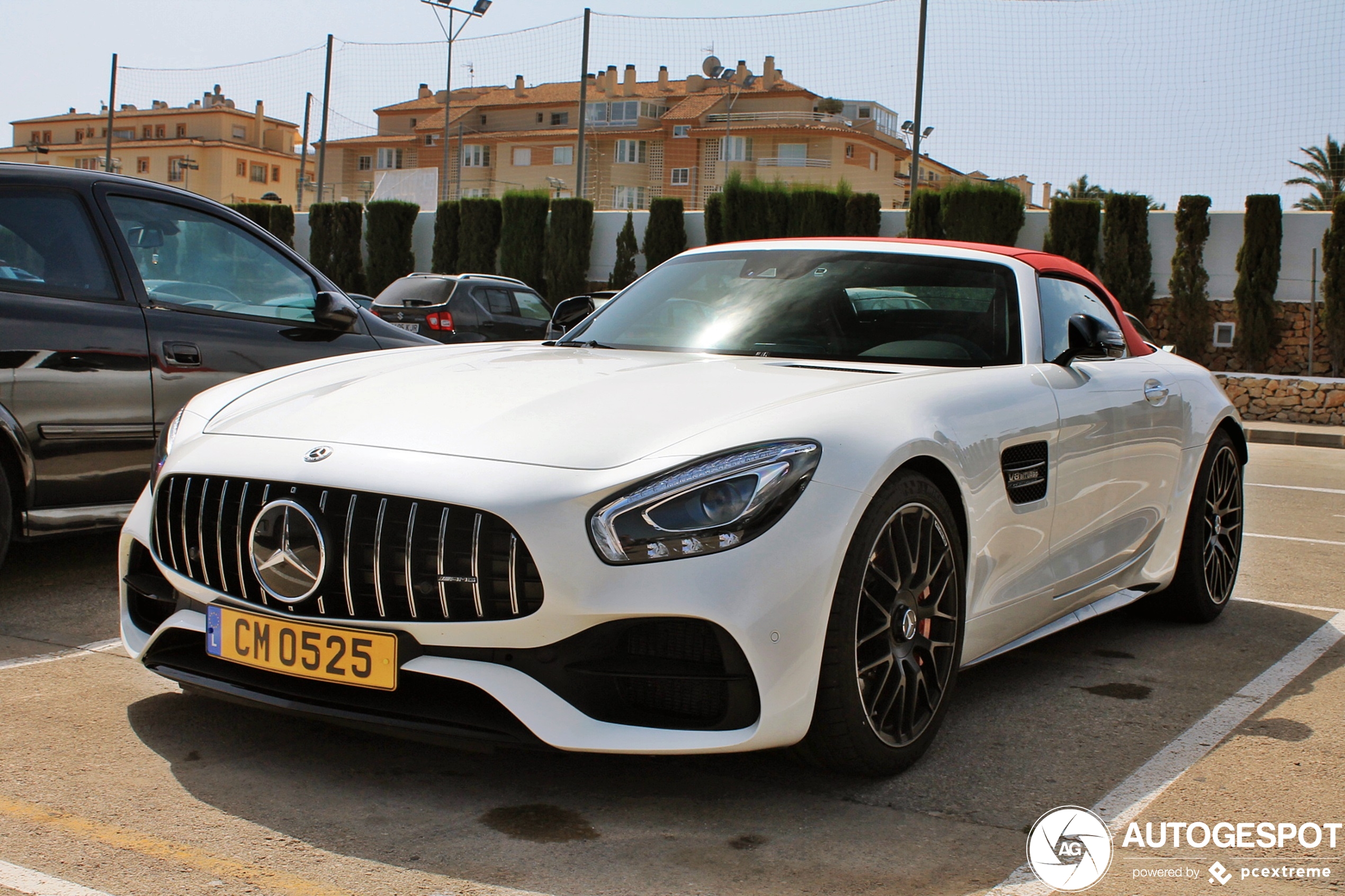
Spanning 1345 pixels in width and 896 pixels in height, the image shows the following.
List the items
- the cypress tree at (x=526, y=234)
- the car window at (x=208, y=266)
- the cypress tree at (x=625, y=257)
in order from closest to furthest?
1. the car window at (x=208, y=266)
2. the cypress tree at (x=625, y=257)
3. the cypress tree at (x=526, y=234)

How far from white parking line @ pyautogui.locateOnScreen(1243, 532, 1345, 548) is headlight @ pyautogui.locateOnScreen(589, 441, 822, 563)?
550cm

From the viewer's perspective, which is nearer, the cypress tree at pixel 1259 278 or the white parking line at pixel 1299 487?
the white parking line at pixel 1299 487

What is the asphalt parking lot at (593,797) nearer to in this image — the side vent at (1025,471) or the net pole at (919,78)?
the side vent at (1025,471)

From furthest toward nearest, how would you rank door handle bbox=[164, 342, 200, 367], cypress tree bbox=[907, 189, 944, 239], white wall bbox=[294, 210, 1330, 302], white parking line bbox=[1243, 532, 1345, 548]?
1. cypress tree bbox=[907, 189, 944, 239]
2. white wall bbox=[294, 210, 1330, 302]
3. white parking line bbox=[1243, 532, 1345, 548]
4. door handle bbox=[164, 342, 200, 367]

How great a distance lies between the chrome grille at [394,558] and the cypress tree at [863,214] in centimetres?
2042

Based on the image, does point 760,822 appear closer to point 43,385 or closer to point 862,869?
point 862,869

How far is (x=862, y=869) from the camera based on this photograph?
256 cm

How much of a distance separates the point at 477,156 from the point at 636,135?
420 inches

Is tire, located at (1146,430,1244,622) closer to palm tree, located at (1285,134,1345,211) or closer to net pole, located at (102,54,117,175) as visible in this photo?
palm tree, located at (1285,134,1345,211)

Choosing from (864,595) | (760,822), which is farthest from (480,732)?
(864,595)

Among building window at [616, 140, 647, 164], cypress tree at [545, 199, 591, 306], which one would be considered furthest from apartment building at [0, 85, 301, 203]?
cypress tree at [545, 199, 591, 306]

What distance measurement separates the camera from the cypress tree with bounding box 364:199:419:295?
27672 mm

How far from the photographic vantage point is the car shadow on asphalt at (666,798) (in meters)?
2.55

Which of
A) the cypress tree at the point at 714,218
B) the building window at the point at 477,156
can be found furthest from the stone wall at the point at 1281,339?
the building window at the point at 477,156
